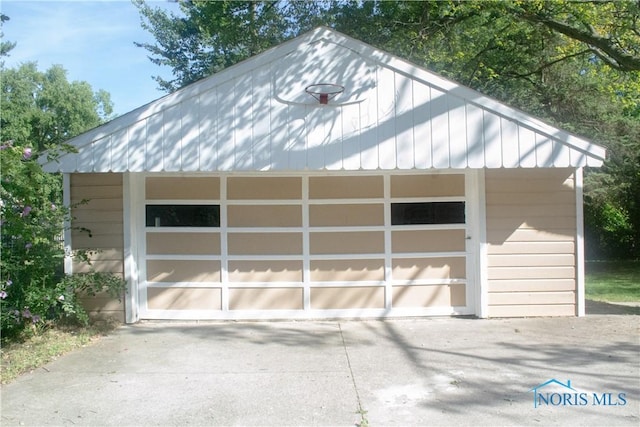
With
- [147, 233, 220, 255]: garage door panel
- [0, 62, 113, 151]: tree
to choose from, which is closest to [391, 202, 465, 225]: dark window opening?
[147, 233, 220, 255]: garage door panel

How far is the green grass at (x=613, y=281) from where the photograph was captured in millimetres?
10625

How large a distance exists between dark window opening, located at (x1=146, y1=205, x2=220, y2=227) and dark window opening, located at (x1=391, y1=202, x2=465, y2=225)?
2.45m

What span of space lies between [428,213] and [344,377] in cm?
318

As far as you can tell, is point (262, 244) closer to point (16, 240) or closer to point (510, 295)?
point (16, 240)

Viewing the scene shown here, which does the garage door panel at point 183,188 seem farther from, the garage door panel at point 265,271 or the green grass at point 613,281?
the green grass at point 613,281

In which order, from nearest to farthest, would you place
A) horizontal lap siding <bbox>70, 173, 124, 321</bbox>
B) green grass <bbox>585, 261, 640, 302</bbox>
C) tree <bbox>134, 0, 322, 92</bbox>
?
horizontal lap siding <bbox>70, 173, 124, 321</bbox>
green grass <bbox>585, 261, 640, 302</bbox>
tree <bbox>134, 0, 322, 92</bbox>

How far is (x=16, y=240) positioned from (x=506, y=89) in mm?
14657

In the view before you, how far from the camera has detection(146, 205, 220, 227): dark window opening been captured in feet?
24.0

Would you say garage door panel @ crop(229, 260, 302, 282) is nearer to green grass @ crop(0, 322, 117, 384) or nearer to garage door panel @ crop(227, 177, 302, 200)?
garage door panel @ crop(227, 177, 302, 200)

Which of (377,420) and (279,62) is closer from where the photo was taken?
(377,420)

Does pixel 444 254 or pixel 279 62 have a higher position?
pixel 279 62

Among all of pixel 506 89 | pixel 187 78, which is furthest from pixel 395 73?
pixel 187 78

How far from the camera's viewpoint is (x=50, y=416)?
13.3 ft

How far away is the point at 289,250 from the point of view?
731cm
